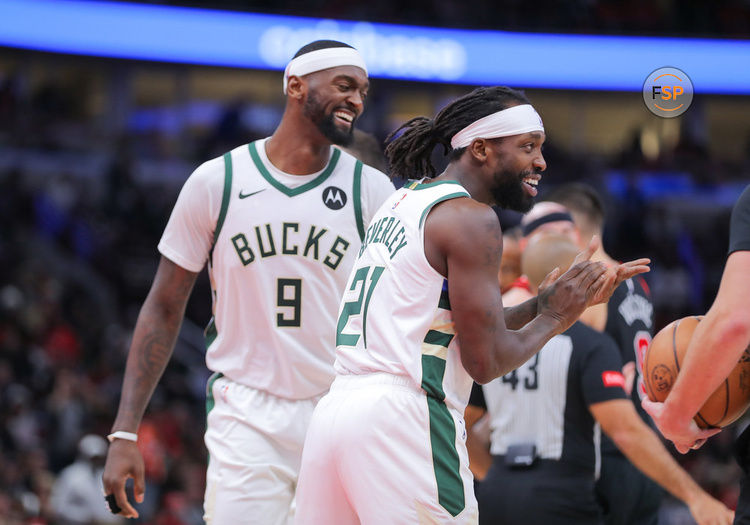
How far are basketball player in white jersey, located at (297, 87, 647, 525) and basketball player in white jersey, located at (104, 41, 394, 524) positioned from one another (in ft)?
2.11

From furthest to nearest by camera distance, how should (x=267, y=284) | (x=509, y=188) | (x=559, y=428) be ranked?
(x=559, y=428), (x=267, y=284), (x=509, y=188)

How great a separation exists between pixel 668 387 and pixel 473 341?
0.74 m

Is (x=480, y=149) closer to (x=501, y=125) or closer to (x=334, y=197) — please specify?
(x=501, y=125)

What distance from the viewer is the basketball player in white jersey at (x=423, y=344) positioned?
3127 mm

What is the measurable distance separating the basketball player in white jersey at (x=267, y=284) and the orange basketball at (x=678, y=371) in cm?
128

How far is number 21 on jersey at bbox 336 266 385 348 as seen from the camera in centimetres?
329

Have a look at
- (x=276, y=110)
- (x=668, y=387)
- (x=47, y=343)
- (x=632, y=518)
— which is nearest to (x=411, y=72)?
(x=276, y=110)

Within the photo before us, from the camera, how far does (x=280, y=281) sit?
160 inches

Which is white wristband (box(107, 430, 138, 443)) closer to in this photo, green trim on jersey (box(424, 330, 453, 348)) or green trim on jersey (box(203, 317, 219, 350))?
green trim on jersey (box(203, 317, 219, 350))

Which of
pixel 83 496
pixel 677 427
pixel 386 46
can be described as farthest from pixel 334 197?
pixel 386 46

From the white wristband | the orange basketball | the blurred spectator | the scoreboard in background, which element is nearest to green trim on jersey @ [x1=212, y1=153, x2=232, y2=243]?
the white wristband

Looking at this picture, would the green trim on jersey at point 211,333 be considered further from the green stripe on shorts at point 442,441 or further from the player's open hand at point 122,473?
the green stripe on shorts at point 442,441

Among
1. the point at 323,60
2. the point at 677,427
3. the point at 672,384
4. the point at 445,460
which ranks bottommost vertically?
the point at 445,460

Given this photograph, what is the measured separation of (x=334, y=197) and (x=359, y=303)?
0.94 metres
